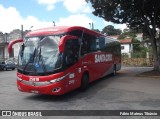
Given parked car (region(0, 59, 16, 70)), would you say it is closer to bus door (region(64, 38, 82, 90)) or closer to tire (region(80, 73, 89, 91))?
tire (region(80, 73, 89, 91))

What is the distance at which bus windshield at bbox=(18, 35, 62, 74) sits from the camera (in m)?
10.4

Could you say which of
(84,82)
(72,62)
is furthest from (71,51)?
(84,82)

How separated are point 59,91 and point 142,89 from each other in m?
4.88

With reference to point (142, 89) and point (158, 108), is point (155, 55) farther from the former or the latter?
point (158, 108)

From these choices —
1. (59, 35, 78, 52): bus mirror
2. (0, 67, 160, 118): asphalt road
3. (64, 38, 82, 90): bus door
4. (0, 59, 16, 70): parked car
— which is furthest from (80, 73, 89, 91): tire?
(0, 59, 16, 70): parked car

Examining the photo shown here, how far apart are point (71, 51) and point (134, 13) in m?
10.7

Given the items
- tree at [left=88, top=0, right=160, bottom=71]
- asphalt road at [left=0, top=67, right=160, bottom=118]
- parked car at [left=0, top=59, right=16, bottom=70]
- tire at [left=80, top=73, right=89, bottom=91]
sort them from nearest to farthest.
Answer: asphalt road at [left=0, top=67, right=160, bottom=118] → tire at [left=80, top=73, right=89, bottom=91] → tree at [left=88, top=0, right=160, bottom=71] → parked car at [left=0, top=59, right=16, bottom=70]

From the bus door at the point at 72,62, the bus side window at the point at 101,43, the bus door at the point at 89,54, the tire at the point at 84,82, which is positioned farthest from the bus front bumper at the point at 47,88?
the bus side window at the point at 101,43

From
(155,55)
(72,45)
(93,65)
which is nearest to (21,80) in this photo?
(72,45)

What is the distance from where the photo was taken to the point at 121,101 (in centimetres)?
1040

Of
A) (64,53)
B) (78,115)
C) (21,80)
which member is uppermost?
(64,53)

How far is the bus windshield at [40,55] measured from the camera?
10430 mm

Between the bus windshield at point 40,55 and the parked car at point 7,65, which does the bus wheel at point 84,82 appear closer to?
the bus windshield at point 40,55

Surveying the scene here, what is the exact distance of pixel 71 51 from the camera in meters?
11.3
